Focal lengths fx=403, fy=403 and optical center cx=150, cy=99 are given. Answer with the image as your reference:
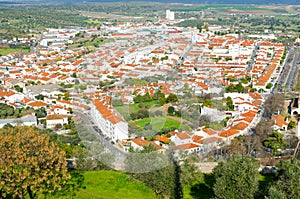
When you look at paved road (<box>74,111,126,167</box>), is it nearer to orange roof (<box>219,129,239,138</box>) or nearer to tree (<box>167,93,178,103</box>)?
tree (<box>167,93,178,103</box>)

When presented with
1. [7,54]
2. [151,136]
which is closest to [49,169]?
[151,136]

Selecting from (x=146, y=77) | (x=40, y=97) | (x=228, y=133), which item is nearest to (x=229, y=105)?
(x=228, y=133)

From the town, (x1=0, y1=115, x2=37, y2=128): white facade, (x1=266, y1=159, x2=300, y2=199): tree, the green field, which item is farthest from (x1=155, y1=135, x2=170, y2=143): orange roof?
(x1=0, y1=115, x2=37, y2=128): white facade

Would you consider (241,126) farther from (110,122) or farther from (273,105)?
(110,122)

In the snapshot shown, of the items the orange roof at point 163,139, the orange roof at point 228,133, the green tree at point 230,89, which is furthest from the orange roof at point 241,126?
the orange roof at point 163,139

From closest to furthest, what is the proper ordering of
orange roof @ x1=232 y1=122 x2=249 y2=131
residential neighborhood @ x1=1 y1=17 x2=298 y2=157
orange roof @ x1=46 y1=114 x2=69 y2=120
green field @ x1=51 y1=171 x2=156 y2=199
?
residential neighborhood @ x1=1 y1=17 x2=298 y2=157 < green field @ x1=51 y1=171 x2=156 y2=199 < orange roof @ x1=232 y1=122 x2=249 y2=131 < orange roof @ x1=46 y1=114 x2=69 y2=120

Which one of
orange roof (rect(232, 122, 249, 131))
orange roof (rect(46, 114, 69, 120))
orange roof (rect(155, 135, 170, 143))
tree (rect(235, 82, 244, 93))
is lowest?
tree (rect(235, 82, 244, 93))
